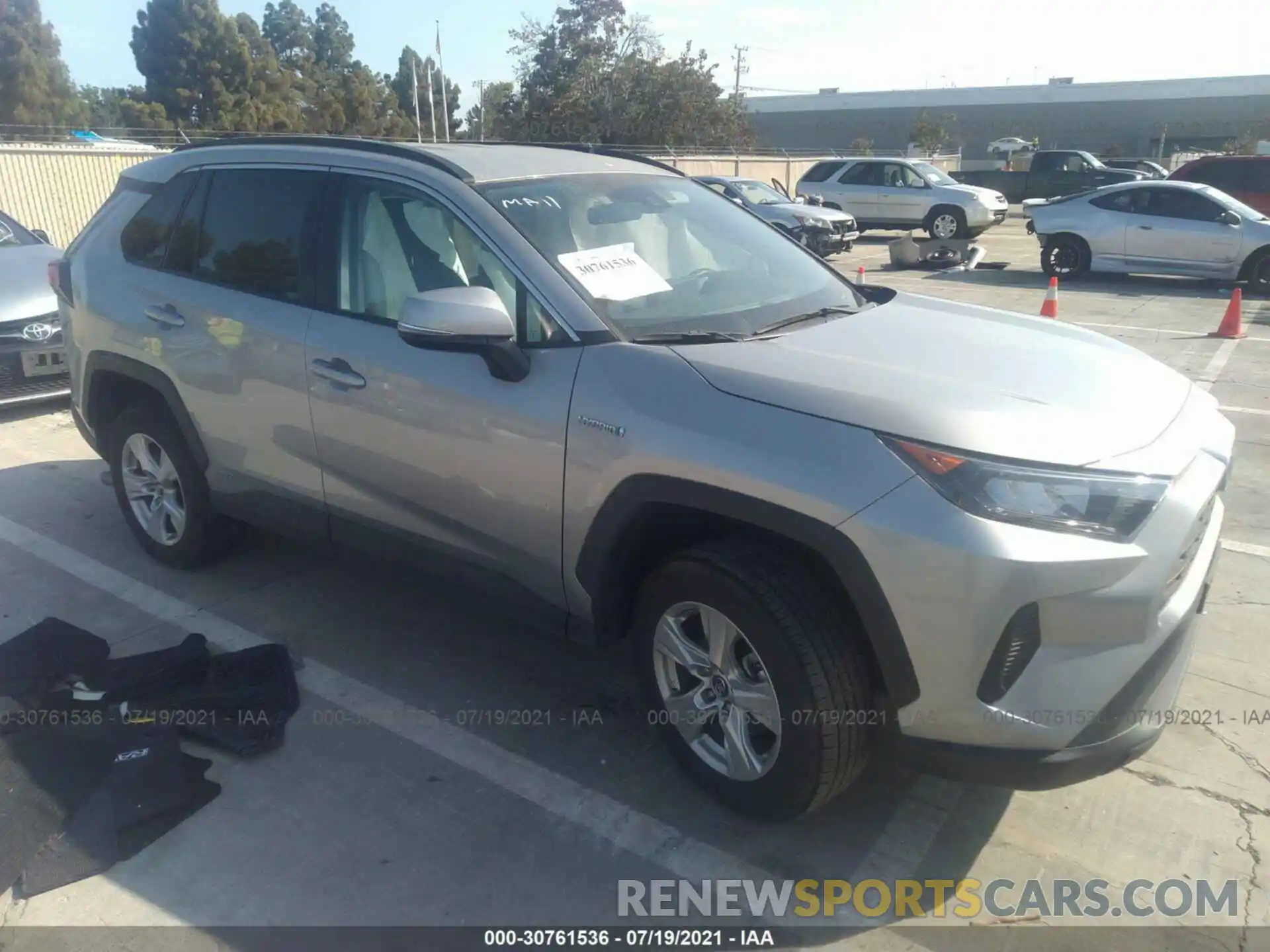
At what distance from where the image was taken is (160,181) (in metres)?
4.55

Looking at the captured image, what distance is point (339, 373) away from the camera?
3.59 meters

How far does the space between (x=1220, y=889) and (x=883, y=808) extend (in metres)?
0.91

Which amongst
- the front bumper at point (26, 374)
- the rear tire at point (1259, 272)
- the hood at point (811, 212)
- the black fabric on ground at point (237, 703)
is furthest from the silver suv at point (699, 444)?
the hood at point (811, 212)

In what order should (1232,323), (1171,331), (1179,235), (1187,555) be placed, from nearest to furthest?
(1187,555) → (1232,323) → (1171,331) → (1179,235)

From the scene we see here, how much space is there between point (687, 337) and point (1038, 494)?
3.78 ft

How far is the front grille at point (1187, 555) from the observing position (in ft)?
8.31

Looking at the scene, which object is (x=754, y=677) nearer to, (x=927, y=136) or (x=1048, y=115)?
(x=927, y=136)

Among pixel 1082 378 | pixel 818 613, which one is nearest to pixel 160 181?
pixel 818 613

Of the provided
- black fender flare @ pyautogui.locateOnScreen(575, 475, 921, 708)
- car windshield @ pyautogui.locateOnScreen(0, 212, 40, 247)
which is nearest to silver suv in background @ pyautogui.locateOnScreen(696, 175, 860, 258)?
car windshield @ pyautogui.locateOnScreen(0, 212, 40, 247)

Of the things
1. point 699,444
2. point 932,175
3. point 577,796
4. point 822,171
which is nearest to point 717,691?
point 577,796

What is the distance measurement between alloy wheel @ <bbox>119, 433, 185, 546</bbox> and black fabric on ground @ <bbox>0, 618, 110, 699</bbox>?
2.52ft

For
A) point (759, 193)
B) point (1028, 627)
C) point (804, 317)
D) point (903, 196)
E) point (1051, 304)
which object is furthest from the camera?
point (903, 196)

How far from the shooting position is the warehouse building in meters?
57.9

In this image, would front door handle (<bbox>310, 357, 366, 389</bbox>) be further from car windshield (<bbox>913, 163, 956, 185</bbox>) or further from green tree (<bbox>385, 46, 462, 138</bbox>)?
green tree (<bbox>385, 46, 462, 138</bbox>)
